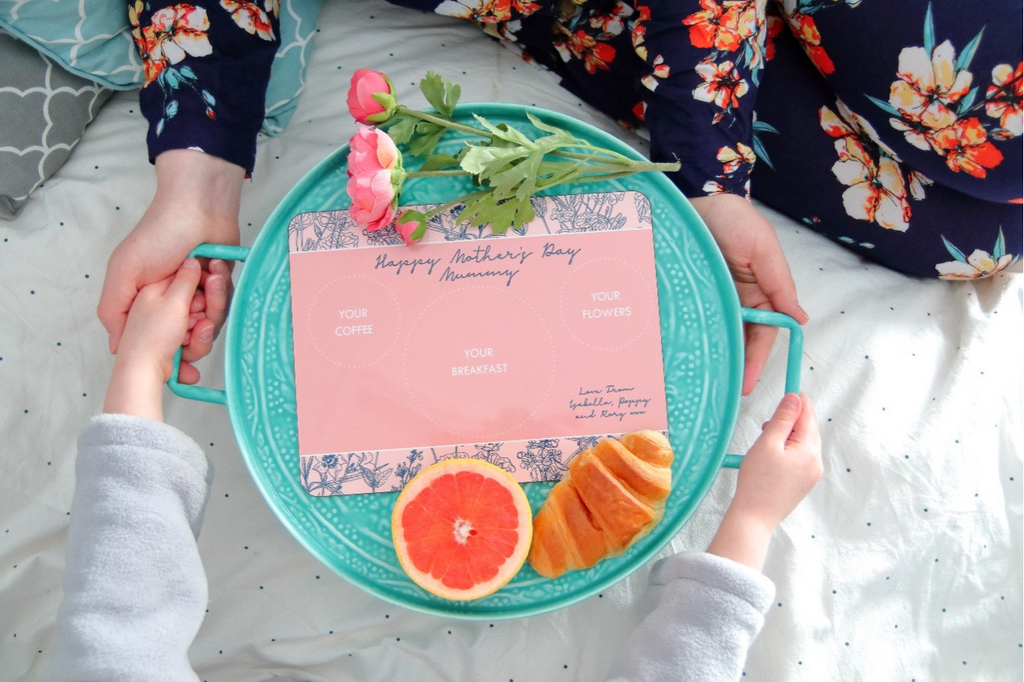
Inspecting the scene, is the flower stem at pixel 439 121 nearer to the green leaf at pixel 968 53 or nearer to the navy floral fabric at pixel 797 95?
the navy floral fabric at pixel 797 95

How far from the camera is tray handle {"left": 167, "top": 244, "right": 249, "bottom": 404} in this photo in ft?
2.29

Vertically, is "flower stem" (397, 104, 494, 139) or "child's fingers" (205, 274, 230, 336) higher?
"flower stem" (397, 104, 494, 139)

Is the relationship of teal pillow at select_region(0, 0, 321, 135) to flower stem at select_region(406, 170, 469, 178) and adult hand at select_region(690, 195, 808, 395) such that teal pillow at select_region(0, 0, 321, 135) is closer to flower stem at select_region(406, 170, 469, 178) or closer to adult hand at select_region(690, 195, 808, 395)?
flower stem at select_region(406, 170, 469, 178)

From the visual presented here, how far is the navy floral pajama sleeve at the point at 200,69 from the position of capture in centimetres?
74

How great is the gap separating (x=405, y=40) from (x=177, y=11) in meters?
0.28

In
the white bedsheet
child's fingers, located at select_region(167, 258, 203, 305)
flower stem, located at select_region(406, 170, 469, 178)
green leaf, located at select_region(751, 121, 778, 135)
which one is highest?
green leaf, located at select_region(751, 121, 778, 135)

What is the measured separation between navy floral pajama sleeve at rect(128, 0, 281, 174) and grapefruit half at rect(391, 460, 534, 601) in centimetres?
44

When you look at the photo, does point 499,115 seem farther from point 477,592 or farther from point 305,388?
point 477,592

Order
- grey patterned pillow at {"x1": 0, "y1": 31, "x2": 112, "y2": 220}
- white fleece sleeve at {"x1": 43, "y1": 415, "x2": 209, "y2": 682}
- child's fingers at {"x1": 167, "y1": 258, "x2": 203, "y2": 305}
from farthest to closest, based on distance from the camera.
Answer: grey patterned pillow at {"x1": 0, "y1": 31, "x2": 112, "y2": 220}
child's fingers at {"x1": 167, "y1": 258, "x2": 203, "y2": 305}
white fleece sleeve at {"x1": 43, "y1": 415, "x2": 209, "y2": 682}

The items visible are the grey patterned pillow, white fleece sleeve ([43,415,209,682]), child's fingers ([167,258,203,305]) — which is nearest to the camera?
white fleece sleeve ([43,415,209,682])

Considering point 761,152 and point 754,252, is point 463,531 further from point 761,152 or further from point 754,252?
point 761,152

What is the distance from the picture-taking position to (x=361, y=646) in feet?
2.63

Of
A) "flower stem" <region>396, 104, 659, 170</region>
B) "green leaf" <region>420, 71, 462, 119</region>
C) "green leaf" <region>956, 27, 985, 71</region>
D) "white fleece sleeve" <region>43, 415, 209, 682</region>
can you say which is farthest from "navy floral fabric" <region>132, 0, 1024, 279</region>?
"white fleece sleeve" <region>43, 415, 209, 682</region>

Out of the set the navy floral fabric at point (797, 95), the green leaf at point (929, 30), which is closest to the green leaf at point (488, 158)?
the navy floral fabric at point (797, 95)
